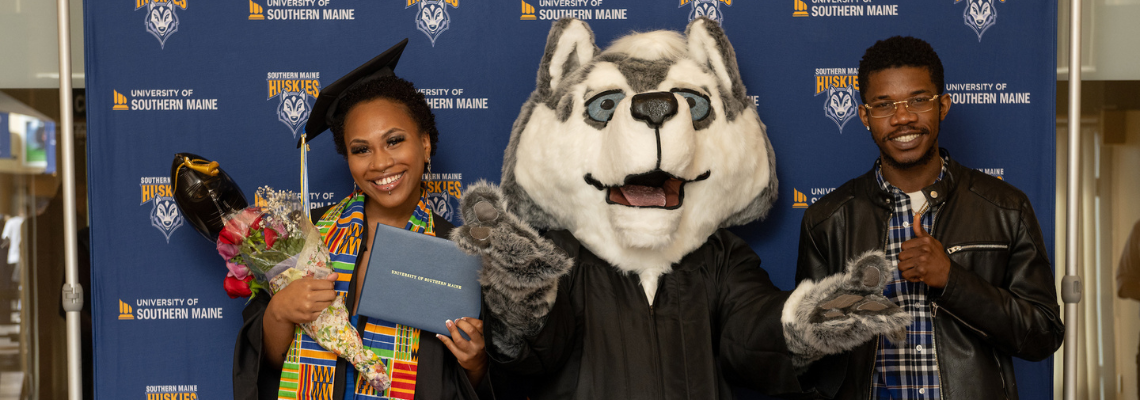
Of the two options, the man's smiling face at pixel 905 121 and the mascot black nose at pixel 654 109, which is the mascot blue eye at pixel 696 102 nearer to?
the mascot black nose at pixel 654 109

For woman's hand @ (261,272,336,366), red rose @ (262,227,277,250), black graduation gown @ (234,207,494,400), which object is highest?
red rose @ (262,227,277,250)

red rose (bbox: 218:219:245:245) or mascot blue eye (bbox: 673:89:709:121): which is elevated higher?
mascot blue eye (bbox: 673:89:709:121)

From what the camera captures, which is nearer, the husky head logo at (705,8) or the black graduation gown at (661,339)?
the black graduation gown at (661,339)

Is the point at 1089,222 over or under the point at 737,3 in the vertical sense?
under

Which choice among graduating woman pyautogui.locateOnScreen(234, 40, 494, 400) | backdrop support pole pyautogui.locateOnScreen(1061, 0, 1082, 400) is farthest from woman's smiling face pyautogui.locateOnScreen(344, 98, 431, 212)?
backdrop support pole pyautogui.locateOnScreen(1061, 0, 1082, 400)

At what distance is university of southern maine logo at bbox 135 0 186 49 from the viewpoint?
10.5 ft

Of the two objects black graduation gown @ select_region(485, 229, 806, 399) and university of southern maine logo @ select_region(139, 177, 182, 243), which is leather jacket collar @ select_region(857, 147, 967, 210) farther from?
university of southern maine logo @ select_region(139, 177, 182, 243)

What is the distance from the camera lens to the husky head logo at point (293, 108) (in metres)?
Answer: 3.20

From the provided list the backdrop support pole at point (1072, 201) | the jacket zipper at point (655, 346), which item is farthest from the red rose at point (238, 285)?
the backdrop support pole at point (1072, 201)

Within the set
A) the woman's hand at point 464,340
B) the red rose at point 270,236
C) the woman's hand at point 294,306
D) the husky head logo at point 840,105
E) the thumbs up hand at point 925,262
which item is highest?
the husky head logo at point 840,105

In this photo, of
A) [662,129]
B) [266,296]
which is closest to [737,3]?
[662,129]

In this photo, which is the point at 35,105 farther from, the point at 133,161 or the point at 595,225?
the point at 595,225

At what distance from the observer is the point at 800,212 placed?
320cm

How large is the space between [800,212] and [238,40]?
2.52 meters
